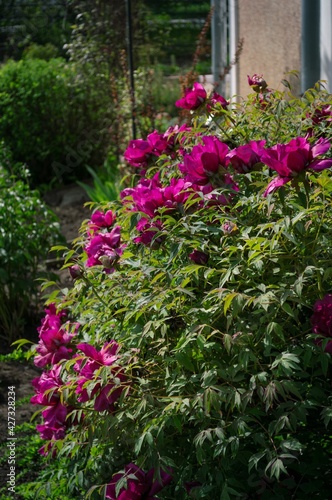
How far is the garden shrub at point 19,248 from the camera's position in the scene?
4902 mm

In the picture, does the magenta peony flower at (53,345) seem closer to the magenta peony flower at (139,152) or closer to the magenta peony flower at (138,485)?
the magenta peony flower at (138,485)

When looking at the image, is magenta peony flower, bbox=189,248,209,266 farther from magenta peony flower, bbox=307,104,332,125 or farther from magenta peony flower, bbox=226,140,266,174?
magenta peony flower, bbox=307,104,332,125

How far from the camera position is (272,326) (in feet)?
6.97

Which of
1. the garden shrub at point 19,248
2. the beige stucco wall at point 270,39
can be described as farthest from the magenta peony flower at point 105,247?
the beige stucco wall at point 270,39

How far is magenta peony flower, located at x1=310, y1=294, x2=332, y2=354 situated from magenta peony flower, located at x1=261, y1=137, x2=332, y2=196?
32cm

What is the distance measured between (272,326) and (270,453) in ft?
1.04

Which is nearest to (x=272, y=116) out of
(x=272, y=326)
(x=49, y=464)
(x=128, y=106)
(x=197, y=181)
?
(x=197, y=181)

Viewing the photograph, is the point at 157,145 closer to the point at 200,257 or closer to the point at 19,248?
the point at 200,257

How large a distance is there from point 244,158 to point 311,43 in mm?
2573

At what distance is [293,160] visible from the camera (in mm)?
2178

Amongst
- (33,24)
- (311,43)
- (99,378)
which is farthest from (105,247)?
(33,24)

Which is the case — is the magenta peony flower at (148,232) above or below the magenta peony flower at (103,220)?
above

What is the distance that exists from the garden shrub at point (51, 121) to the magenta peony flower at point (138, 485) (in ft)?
22.7

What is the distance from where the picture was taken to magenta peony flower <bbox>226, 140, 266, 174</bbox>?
2.46 metres
